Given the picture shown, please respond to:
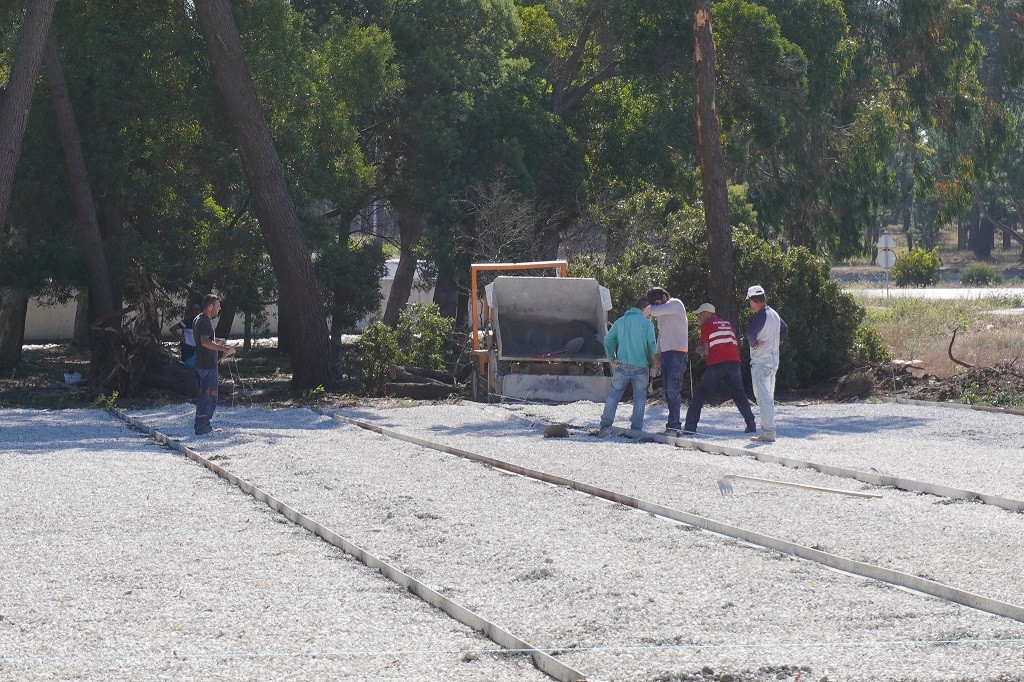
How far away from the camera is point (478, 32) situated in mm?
33500

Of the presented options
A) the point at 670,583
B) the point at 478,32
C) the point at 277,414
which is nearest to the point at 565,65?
the point at 478,32

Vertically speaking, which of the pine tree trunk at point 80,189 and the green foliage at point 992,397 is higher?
the pine tree trunk at point 80,189

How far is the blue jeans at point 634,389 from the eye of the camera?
16375 millimetres

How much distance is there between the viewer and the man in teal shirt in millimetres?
16312

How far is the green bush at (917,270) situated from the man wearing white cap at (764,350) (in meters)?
52.4

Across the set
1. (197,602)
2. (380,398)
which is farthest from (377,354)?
(197,602)

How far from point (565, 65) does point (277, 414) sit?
64.4 feet

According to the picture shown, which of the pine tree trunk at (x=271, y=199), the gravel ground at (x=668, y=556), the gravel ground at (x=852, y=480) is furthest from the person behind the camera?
the pine tree trunk at (x=271, y=199)

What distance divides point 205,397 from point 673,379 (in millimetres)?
5930

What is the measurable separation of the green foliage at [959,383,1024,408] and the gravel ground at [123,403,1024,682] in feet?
16.0

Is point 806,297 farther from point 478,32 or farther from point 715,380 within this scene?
point 478,32

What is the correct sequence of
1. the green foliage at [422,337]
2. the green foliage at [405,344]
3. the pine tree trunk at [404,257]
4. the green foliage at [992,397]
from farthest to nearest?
the pine tree trunk at [404,257] → the green foliage at [422,337] → the green foliage at [405,344] → the green foliage at [992,397]

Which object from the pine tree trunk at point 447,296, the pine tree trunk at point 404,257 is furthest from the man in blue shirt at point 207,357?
the pine tree trunk at point 447,296

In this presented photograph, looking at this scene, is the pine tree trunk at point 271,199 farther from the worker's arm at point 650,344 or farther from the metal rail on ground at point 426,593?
the metal rail on ground at point 426,593
